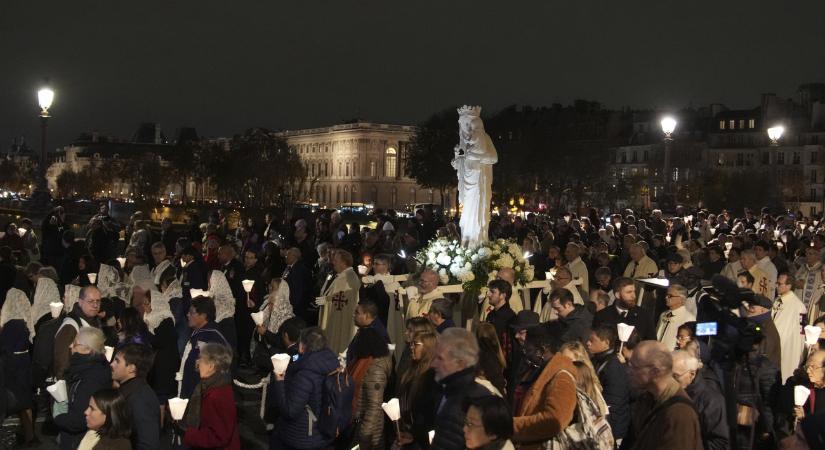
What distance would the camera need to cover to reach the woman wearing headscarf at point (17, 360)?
9.05m

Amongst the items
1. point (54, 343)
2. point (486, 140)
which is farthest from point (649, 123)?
point (54, 343)

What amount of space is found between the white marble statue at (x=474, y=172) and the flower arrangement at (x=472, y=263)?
1.04 m

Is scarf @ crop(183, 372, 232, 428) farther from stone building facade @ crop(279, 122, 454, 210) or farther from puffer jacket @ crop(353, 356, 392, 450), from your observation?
stone building facade @ crop(279, 122, 454, 210)

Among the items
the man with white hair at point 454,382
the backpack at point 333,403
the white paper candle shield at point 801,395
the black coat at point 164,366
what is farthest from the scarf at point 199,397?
the white paper candle shield at point 801,395

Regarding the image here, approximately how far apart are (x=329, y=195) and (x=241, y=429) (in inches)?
5474

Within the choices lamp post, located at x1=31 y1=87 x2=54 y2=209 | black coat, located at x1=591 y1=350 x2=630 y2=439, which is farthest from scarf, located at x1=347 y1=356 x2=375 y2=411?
lamp post, located at x1=31 y1=87 x2=54 y2=209

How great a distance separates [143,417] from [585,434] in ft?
10.0

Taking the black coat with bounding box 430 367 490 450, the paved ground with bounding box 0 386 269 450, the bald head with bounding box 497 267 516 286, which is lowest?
the paved ground with bounding box 0 386 269 450

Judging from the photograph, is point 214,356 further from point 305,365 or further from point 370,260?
point 370,260

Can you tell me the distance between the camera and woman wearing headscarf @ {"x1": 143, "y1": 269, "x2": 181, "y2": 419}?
29.6ft

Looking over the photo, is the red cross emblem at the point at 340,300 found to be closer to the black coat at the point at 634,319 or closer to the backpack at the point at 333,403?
the black coat at the point at 634,319

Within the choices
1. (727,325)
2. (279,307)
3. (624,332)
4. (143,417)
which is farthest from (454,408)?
(279,307)

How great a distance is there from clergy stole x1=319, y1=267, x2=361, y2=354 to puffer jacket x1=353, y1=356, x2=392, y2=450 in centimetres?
460

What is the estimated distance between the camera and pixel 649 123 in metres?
98.4
